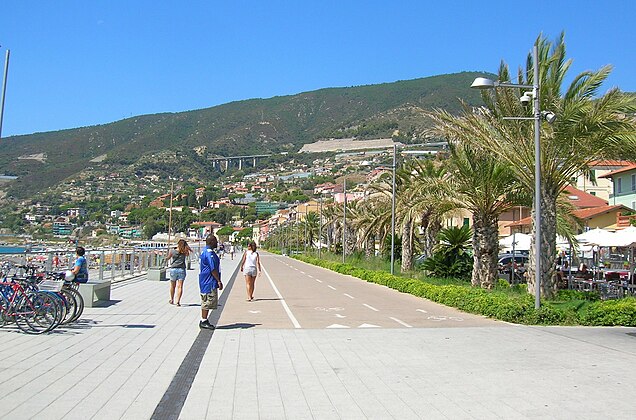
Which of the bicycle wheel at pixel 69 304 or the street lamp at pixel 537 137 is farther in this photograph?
the street lamp at pixel 537 137

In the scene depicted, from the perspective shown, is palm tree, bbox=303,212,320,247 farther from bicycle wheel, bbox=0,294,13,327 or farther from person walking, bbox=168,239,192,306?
bicycle wheel, bbox=0,294,13,327

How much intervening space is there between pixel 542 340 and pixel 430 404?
5.86m

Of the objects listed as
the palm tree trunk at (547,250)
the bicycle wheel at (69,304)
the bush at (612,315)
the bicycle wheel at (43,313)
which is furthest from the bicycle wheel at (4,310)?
the palm tree trunk at (547,250)

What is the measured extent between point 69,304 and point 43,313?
770mm

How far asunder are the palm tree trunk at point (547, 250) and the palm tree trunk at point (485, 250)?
184 inches

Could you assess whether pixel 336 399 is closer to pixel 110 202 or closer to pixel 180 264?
pixel 180 264

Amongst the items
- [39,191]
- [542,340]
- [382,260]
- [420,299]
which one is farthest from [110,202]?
[542,340]

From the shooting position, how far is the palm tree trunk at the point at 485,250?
71.9 feet

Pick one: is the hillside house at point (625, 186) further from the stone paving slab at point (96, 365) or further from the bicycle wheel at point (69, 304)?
the bicycle wheel at point (69, 304)

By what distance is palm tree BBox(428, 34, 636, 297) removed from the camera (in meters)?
15.8

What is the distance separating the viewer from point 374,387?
795 centimetres

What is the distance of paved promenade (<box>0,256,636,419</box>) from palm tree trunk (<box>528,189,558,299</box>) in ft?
9.04

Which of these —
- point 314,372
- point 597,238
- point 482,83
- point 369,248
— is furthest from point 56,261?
point 369,248

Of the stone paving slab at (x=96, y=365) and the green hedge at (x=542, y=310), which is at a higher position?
the green hedge at (x=542, y=310)
